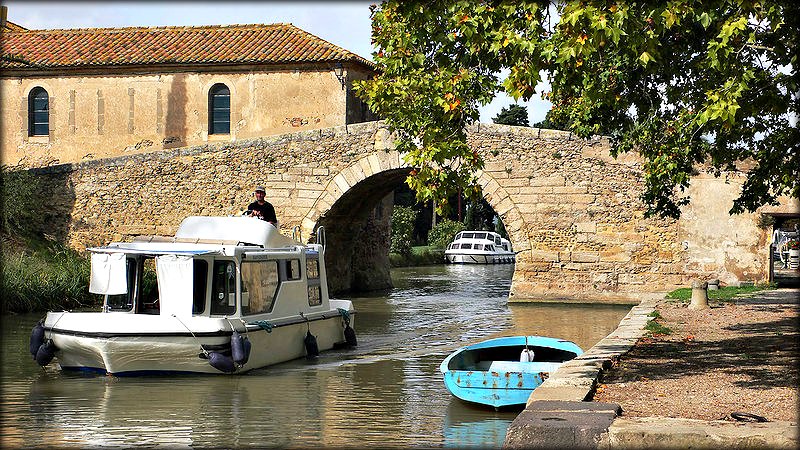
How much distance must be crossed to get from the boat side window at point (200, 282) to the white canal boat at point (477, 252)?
32.5 m

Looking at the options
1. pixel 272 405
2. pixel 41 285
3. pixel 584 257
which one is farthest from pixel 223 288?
pixel 584 257

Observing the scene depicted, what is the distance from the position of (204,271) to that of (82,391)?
2.18 m

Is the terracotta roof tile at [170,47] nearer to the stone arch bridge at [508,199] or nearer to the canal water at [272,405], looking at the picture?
the stone arch bridge at [508,199]

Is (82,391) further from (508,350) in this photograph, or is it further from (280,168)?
(280,168)

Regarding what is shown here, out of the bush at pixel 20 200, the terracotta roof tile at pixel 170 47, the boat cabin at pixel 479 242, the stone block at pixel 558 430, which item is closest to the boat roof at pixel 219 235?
the stone block at pixel 558 430

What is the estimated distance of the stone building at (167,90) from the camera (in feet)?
88.5

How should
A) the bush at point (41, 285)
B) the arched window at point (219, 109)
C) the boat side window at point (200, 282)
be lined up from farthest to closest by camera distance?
1. the arched window at point (219, 109)
2. the bush at point (41, 285)
3. the boat side window at point (200, 282)

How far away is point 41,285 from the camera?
67.2 ft

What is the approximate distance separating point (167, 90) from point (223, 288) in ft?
52.8

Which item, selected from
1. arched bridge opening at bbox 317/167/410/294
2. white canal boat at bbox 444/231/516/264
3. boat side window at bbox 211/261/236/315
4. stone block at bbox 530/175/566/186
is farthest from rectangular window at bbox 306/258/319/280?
white canal boat at bbox 444/231/516/264

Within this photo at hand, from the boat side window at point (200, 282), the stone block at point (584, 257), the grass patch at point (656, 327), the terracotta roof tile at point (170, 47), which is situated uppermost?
the terracotta roof tile at point (170, 47)

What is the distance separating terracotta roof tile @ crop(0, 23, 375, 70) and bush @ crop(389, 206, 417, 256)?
47.2 feet

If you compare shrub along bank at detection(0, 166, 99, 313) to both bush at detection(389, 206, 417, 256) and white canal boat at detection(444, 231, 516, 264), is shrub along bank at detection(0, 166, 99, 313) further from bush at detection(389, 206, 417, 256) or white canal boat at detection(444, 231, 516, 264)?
white canal boat at detection(444, 231, 516, 264)

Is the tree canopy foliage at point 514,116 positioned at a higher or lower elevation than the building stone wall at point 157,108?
higher
